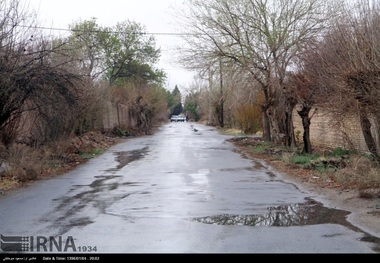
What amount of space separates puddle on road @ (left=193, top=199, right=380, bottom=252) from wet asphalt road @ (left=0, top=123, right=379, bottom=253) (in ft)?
0.06

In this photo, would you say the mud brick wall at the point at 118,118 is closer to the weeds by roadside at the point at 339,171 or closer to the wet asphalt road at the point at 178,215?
the weeds by roadside at the point at 339,171

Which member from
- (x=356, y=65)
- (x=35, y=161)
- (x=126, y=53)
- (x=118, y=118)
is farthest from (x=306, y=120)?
(x=126, y=53)

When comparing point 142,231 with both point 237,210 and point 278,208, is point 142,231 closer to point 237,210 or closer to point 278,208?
point 237,210

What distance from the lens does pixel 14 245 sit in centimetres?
719

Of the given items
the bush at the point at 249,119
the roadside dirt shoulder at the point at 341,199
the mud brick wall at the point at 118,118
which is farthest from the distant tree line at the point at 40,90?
the bush at the point at 249,119

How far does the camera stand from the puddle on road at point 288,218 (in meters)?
8.68

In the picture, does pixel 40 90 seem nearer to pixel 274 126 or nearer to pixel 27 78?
pixel 27 78

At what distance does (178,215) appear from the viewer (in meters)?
9.42

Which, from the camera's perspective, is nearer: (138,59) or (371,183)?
(371,183)

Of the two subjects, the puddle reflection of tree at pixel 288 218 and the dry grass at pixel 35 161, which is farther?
the dry grass at pixel 35 161

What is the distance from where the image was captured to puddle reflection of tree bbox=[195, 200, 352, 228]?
8742 millimetres
